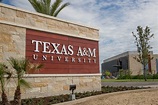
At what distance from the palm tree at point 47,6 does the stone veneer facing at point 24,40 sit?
420 cm

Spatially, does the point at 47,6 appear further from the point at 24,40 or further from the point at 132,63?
the point at 132,63

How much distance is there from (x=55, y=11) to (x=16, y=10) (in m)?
6.75

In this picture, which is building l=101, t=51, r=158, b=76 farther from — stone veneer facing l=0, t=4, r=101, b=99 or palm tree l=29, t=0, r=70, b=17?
stone veneer facing l=0, t=4, r=101, b=99

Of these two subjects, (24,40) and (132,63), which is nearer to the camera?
(24,40)

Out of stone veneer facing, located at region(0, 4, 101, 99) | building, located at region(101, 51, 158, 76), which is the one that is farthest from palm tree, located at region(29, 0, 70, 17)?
building, located at region(101, 51, 158, 76)

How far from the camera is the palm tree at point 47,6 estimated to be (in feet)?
48.0

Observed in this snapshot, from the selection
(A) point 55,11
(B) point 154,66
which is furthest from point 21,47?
(B) point 154,66

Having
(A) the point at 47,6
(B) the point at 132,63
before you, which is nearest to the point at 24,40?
(A) the point at 47,6

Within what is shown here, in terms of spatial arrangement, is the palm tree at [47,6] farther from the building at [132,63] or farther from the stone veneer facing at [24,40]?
the building at [132,63]

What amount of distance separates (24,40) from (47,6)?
21.8 ft

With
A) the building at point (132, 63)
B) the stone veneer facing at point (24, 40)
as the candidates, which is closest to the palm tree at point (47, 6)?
the stone veneer facing at point (24, 40)

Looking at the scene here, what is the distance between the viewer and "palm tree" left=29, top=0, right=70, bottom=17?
14.6 meters

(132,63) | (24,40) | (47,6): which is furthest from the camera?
(132,63)

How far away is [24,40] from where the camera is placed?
907 cm
